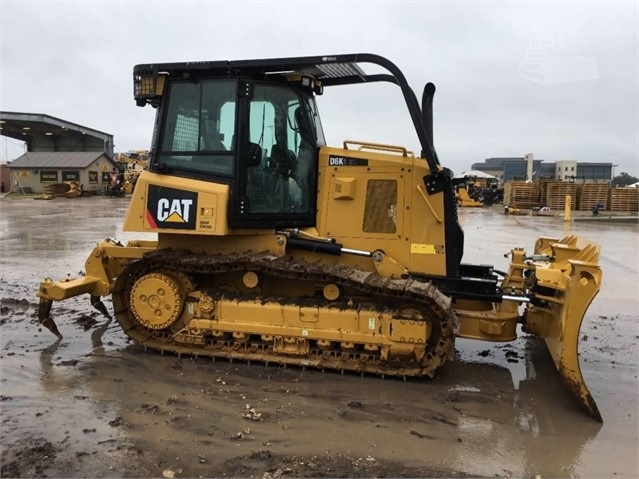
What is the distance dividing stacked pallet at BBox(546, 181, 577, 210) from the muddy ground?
30804 mm

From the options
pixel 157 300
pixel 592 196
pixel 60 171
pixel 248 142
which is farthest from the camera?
pixel 60 171

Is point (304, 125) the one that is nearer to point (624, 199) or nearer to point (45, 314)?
point (45, 314)

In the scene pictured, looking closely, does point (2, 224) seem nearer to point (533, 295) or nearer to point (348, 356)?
point (348, 356)

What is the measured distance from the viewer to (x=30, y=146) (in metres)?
59.9

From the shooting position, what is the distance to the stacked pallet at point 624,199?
34.3m

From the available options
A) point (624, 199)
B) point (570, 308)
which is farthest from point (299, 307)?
point (624, 199)

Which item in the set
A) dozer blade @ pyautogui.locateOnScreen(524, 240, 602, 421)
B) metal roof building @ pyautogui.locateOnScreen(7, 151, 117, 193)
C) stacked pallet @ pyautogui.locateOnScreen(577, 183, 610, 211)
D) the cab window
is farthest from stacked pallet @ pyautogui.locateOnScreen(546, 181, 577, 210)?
metal roof building @ pyautogui.locateOnScreen(7, 151, 117, 193)

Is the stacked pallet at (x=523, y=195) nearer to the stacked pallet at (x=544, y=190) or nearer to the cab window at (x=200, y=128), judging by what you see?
the stacked pallet at (x=544, y=190)

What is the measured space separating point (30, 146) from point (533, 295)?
215ft

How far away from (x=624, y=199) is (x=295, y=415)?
36335mm

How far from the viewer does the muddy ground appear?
150 inches

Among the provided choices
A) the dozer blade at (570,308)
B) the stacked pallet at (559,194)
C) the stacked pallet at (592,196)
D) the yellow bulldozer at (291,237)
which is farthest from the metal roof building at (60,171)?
the dozer blade at (570,308)

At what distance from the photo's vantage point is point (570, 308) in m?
4.79

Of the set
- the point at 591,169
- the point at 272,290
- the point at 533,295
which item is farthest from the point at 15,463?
the point at 591,169
